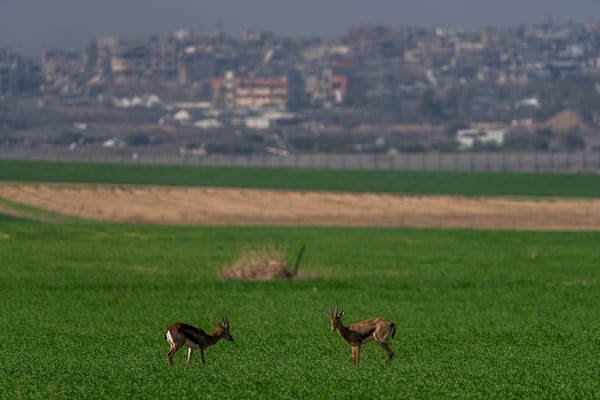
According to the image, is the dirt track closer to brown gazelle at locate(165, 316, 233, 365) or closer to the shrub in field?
the shrub in field

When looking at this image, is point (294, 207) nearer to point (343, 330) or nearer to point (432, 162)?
point (432, 162)

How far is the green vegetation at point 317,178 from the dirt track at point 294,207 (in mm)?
7640

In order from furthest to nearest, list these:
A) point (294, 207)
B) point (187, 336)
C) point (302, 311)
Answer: point (294, 207)
point (302, 311)
point (187, 336)

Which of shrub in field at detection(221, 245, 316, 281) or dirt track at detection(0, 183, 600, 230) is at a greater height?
shrub in field at detection(221, 245, 316, 281)

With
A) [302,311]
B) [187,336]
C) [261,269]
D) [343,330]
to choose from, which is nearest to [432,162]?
[261,269]

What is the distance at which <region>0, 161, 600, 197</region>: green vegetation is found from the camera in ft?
380

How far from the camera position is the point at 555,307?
37.6 m

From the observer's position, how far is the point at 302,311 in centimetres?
3653

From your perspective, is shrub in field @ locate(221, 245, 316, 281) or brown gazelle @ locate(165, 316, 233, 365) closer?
brown gazelle @ locate(165, 316, 233, 365)

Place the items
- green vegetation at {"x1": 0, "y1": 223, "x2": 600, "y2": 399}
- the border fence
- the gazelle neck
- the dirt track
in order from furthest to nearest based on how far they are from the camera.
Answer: the border fence → the dirt track → the gazelle neck → green vegetation at {"x1": 0, "y1": 223, "x2": 600, "y2": 399}

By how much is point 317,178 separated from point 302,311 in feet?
300

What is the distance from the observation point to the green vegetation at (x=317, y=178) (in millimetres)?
115688

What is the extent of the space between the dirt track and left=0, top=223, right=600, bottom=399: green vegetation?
52.7 feet

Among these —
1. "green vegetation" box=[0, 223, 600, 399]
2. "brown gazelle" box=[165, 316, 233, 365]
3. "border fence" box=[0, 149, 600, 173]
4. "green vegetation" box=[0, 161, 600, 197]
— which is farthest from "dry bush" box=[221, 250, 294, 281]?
"border fence" box=[0, 149, 600, 173]
